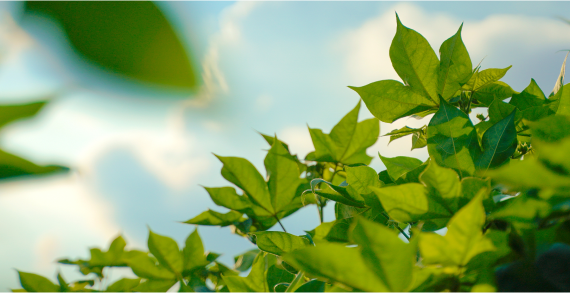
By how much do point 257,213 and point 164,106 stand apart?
758 mm

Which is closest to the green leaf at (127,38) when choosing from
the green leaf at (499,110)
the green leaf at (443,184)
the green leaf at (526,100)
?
the green leaf at (443,184)

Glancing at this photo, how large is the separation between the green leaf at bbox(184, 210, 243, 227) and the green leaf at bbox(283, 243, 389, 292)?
2.16 feet

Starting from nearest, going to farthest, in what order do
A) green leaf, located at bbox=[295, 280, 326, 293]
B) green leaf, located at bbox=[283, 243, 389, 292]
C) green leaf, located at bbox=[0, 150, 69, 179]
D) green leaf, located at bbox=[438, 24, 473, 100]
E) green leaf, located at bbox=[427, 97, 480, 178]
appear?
green leaf, located at bbox=[0, 150, 69, 179]
green leaf, located at bbox=[283, 243, 389, 292]
green leaf, located at bbox=[295, 280, 326, 293]
green leaf, located at bbox=[427, 97, 480, 178]
green leaf, located at bbox=[438, 24, 473, 100]

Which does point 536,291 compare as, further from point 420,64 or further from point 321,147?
point 321,147

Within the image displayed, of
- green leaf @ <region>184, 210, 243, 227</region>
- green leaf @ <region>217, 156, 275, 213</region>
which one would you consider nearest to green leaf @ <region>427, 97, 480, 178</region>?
green leaf @ <region>217, 156, 275, 213</region>

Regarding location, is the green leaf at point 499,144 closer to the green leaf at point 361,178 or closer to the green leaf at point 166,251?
the green leaf at point 361,178

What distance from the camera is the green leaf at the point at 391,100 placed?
2.24 ft

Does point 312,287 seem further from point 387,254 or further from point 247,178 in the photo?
point 247,178

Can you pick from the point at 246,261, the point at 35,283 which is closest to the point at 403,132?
the point at 246,261

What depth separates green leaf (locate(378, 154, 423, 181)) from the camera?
616 mm

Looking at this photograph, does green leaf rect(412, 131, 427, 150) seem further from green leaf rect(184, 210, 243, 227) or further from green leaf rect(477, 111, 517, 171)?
green leaf rect(184, 210, 243, 227)

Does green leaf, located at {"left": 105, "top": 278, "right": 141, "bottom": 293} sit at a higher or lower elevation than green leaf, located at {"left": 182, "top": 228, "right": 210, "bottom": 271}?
lower

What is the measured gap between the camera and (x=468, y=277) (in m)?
0.36

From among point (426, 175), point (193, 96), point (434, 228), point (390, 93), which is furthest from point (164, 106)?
point (390, 93)
